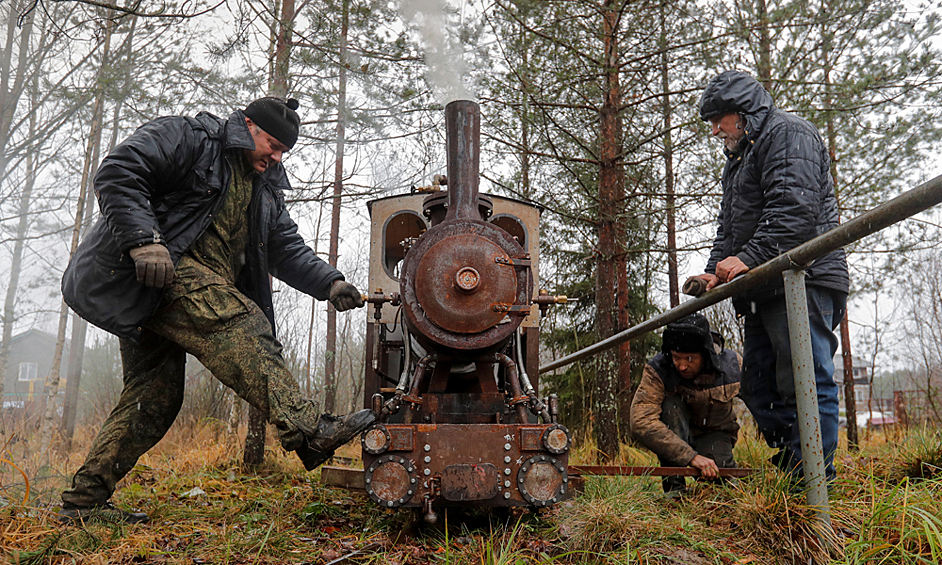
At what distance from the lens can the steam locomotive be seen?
2500 millimetres

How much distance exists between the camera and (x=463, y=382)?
3.41 m

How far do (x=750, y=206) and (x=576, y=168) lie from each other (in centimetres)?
432

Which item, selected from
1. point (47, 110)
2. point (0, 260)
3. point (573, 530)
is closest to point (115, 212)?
point (573, 530)

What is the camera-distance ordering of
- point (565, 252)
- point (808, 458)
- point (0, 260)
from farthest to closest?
1. point (0, 260)
2. point (565, 252)
3. point (808, 458)

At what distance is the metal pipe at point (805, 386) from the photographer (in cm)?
208

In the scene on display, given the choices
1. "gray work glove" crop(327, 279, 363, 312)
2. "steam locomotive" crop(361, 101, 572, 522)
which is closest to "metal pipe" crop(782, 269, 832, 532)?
"steam locomotive" crop(361, 101, 572, 522)

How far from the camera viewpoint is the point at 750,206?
2893mm

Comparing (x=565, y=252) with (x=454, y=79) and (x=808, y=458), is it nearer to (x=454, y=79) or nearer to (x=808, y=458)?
(x=454, y=79)

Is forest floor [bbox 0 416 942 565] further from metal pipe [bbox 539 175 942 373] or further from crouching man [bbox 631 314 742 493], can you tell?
metal pipe [bbox 539 175 942 373]

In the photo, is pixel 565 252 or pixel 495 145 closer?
pixel 495 145

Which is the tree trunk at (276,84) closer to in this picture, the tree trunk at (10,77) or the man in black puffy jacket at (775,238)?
the man in black puffy jacket at (775,238)

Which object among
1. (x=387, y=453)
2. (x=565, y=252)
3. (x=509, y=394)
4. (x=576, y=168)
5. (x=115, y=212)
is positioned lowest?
(x=387, y=453)

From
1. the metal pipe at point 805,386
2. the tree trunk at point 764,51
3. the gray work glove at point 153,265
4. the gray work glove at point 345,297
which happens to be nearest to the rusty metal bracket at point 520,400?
the gray work glove at point 345,297

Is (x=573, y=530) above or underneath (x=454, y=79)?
underneath
